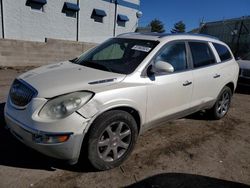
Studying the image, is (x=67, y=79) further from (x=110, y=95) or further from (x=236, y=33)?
(x=236, y=33)

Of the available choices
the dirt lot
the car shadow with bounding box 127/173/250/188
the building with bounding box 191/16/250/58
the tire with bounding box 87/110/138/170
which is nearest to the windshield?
the tire with bounding box 87/110/138/170

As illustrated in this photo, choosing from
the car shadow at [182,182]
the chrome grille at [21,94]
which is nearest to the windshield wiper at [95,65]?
the chrome grille at [21,94]

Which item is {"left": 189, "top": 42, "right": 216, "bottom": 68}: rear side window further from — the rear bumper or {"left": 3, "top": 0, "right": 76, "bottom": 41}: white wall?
{"left": 3, "top": 0, "right": 76, "bottom": 41}: white wall

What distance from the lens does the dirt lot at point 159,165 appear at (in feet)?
10.2

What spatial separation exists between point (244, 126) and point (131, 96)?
3.32 metres

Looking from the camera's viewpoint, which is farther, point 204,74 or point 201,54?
point 201,54

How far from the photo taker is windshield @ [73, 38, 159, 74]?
12.2 ft

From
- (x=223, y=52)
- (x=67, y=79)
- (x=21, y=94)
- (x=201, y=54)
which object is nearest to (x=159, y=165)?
(x=67, y=79)

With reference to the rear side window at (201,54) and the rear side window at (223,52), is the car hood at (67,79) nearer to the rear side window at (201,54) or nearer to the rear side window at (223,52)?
the rear side window at (201,54)

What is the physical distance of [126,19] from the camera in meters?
19.8

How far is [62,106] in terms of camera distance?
288 cm

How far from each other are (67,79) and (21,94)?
22.9 inches

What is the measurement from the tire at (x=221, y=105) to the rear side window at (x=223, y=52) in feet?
2.10

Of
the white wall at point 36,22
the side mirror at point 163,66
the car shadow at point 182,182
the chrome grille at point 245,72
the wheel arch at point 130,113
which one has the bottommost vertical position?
the car shadow at point 182,182
